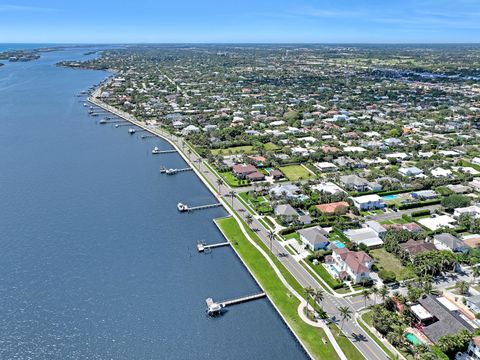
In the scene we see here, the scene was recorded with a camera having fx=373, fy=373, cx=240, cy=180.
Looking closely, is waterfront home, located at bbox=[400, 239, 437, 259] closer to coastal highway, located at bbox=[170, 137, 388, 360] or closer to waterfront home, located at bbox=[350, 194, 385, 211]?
coastal highway, located at bbox=[170, 137, 388, 360]

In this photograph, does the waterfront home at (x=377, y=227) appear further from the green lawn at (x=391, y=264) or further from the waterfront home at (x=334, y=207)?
the waterfront home at (x=334, y=207)

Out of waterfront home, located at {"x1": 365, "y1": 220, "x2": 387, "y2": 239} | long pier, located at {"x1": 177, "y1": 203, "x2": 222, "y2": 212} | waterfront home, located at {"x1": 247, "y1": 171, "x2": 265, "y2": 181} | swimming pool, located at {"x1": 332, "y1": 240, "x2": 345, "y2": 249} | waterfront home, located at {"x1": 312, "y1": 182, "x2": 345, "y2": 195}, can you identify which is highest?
waterfront home, located at {"x1": 247, "y1": 171, "x2": 265, "y2": 181}

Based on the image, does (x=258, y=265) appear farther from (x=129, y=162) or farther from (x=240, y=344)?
(x=129, y=162)

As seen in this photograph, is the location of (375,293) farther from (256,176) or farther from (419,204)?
(256,176)

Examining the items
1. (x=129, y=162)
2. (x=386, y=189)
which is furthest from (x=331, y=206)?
(x=129, y=162)

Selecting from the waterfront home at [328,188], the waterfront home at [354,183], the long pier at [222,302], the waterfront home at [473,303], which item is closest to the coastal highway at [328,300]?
the long pier at [222,302]

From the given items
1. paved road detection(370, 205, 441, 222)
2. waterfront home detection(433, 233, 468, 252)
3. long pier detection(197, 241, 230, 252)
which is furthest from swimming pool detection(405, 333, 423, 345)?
long pier detection(197, 241, 230, 252)

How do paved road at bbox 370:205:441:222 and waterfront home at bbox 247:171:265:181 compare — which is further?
waterfront home at bbox 247:171:265:181

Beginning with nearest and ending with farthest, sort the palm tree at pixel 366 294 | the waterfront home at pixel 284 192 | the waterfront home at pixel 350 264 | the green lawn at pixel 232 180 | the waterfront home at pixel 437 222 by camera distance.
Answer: the palm tree at pixel 366 294, the waterfront home at pixel 350 264, the waterfront home at pixel 437 222, the waterfront home at pixel 284 192, the green lawn at pixel 232 180

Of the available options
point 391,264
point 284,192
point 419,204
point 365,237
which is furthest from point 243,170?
point 391,264
